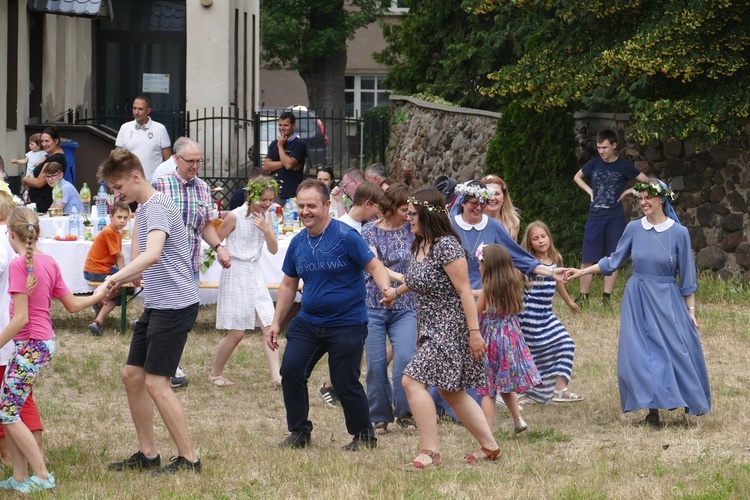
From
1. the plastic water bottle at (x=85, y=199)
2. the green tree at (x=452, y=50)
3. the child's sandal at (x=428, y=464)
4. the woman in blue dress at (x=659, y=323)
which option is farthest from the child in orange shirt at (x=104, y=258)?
the green tree at (x=452, y=50)

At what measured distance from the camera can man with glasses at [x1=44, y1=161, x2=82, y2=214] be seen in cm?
1441

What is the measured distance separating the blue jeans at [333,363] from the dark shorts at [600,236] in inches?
275

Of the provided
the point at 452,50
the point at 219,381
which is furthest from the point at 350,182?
the point at 452,50

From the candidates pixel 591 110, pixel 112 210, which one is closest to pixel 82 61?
pixel 591 110

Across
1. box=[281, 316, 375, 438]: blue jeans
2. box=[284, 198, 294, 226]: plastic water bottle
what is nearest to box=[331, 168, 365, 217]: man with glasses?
box=[284, 198, 294, 226]: plastic water bottle

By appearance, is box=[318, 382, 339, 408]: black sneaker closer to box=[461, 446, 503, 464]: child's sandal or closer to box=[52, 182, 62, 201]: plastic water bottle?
box=[461, 446, 503, 464]: child's sandal

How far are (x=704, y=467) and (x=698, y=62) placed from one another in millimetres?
7425

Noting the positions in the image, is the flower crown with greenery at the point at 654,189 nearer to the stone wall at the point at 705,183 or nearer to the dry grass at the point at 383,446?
the dry grass at the point at 383,446

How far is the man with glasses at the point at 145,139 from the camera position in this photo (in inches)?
625

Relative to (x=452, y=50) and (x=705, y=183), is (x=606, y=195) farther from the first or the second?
(x=452, y=50)

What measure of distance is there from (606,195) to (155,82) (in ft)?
48.2

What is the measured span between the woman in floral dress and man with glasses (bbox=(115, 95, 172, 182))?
896 centimetres

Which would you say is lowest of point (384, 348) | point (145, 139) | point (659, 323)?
point (384, 348)

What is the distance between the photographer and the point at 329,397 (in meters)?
9.68
